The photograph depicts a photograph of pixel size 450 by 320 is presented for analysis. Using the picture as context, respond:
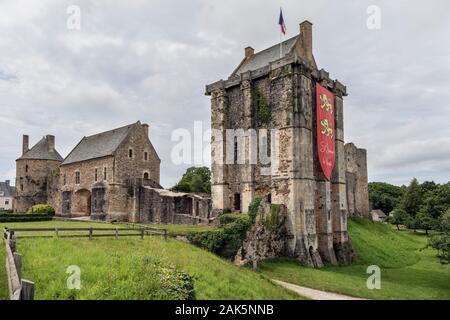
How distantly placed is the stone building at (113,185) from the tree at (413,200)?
50.8 m

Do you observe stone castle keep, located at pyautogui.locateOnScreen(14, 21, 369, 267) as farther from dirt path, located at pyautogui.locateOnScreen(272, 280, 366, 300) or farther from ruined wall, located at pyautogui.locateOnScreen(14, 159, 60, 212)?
→ ruined wall, located at pyautogui.locateOnScreen(14, 159, 60, 212)

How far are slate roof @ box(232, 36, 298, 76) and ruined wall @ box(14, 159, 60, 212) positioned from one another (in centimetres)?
3427

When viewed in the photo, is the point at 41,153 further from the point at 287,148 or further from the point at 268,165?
the point at 287,148

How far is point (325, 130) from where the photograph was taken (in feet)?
98.0

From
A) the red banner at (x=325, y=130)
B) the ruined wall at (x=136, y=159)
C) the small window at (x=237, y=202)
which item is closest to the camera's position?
the red banner at (x=325, y=130)

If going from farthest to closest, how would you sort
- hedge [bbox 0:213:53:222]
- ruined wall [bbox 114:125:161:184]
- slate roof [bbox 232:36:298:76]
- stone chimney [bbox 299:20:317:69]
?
1. ruined wall [bbox 114:125:161:184]
2. hedge [bbox 0:213:53:222]
3. stone chimney [bbox 299:20:317:69]
4. slate roof [bbox 232:36:298:76]

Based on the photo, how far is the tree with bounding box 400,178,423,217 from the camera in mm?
67250

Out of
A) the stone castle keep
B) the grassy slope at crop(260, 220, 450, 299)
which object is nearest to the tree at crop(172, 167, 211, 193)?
the stone castle keep

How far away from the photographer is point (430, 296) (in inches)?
712

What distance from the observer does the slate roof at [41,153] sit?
51981 mm

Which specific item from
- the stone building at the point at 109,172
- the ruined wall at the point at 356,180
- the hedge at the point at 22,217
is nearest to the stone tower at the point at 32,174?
the stone building at the point at 109,172

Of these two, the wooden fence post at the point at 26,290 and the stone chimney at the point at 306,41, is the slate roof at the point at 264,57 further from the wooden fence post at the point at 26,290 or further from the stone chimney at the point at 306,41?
the wooden fence post at the point at 26,290

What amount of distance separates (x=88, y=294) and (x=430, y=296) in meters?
17.0

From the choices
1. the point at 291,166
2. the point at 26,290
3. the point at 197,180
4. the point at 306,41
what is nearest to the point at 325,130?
the point at 291,166
